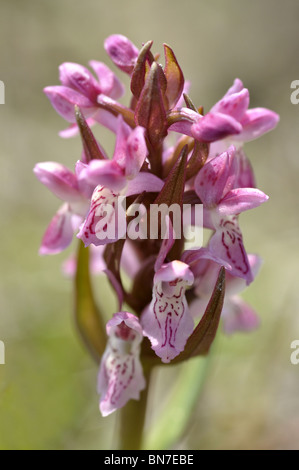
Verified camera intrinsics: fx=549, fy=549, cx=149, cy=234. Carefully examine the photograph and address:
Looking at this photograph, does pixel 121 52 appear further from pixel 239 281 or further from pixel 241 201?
pixel 239 281

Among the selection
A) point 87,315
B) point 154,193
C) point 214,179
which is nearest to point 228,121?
point 214,179

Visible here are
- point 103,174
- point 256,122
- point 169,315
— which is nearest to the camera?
point 103,174

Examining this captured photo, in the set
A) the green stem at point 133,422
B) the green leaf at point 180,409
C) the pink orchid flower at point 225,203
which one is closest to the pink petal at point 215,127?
the pink orchid flower at point 225,203

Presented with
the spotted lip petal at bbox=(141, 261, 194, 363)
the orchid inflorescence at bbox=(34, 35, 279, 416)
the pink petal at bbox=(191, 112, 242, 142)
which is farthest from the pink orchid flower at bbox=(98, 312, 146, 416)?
the pink petal at bbox=(191, 112, 242, 142)

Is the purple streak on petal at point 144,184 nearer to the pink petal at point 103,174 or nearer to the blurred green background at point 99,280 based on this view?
the pink petal at point 103,174

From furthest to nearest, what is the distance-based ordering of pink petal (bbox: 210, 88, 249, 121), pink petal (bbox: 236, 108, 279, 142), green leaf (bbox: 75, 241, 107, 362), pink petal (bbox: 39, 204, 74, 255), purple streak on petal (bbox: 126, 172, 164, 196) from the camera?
green leaf (bbox: 75, 241, 107, 362) → pink petal (bbox: 39, 204, 74, 255) → pink petal (bbox: 236, 108, 279, 142) → pink petal (bbox: 210, 88, 249, 121) → purple streak on petal (bbox: 126, 172, 164, 196)

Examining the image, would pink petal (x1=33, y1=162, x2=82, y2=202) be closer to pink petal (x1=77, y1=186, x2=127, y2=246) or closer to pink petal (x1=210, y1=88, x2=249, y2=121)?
pink petal (x1=77, y1=186, x2=127, y2=246)
